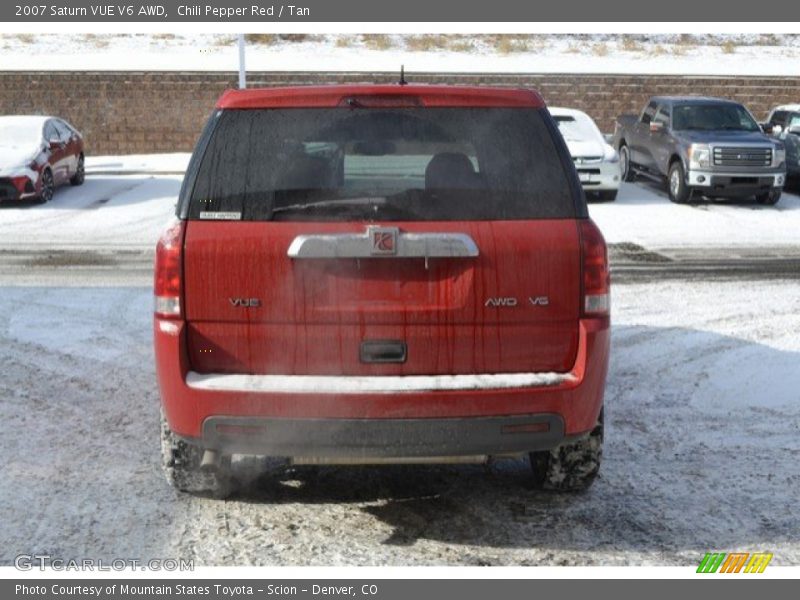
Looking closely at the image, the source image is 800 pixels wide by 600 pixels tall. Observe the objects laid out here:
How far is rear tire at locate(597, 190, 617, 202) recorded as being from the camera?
64.2ft

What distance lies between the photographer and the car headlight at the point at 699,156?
741 inches

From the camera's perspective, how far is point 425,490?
18.8 feet

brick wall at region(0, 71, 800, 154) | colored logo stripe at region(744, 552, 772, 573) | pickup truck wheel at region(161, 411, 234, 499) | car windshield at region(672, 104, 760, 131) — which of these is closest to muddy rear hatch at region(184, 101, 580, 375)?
pickup truck wheel at region(161, 411, 234, 499)

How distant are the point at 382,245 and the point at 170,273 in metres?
0.91

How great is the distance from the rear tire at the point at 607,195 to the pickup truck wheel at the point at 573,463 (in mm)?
14490

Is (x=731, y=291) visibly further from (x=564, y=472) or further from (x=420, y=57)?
(x=420, y=57)

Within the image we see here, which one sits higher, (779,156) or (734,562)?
(779,156)

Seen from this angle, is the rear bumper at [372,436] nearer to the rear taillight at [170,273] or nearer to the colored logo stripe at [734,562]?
the rear taillight at [170,273]

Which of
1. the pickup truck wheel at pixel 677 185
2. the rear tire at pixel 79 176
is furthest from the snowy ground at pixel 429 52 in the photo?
the pickup truck wheel at pixel 677 185

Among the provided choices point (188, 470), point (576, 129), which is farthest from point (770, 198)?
point (188, 470)

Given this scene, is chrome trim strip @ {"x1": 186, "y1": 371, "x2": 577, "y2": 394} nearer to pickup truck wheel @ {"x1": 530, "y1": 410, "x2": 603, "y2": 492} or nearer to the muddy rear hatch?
the muddy rear hatch

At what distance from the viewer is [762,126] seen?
2091 centimetres

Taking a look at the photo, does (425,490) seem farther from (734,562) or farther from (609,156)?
(609,156)

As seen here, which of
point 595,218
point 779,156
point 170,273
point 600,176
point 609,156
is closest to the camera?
point 170,273
